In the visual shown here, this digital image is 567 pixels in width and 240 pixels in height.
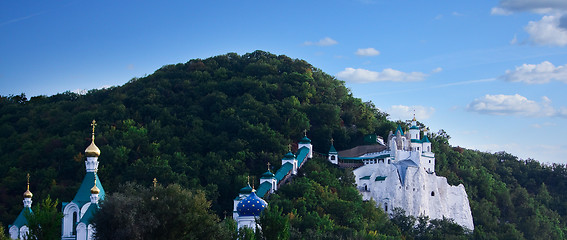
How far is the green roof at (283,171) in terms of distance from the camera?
186 feet

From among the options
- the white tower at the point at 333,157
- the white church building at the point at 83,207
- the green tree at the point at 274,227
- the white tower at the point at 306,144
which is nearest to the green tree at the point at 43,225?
the white church building at the point at 83,207

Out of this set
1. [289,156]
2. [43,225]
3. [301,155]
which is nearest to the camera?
[43,225]

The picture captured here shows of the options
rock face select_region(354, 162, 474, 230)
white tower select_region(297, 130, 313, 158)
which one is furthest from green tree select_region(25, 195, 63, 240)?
white tower select_region(297, 130, 313, 158)

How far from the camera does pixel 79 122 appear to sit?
66.9 m

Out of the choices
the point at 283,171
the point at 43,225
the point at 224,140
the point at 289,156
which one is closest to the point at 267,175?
the point at 283,171

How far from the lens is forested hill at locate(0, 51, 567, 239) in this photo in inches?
2275

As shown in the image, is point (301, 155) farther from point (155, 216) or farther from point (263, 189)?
point (155, 216)

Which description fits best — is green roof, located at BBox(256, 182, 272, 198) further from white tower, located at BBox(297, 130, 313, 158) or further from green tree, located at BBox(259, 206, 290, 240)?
green tree, located at BBox(259, 206, 290, 240)

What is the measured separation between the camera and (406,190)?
58.0 m

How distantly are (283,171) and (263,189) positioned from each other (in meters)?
2.90

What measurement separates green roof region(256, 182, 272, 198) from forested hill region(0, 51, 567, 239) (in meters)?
1.04

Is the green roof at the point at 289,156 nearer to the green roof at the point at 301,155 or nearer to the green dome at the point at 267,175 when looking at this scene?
the green roof at the point at 301,155

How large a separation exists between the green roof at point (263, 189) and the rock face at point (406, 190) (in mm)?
6441

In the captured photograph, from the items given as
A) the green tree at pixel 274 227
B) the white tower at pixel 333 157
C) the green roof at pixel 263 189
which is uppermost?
the white tower at pixel 333 157
